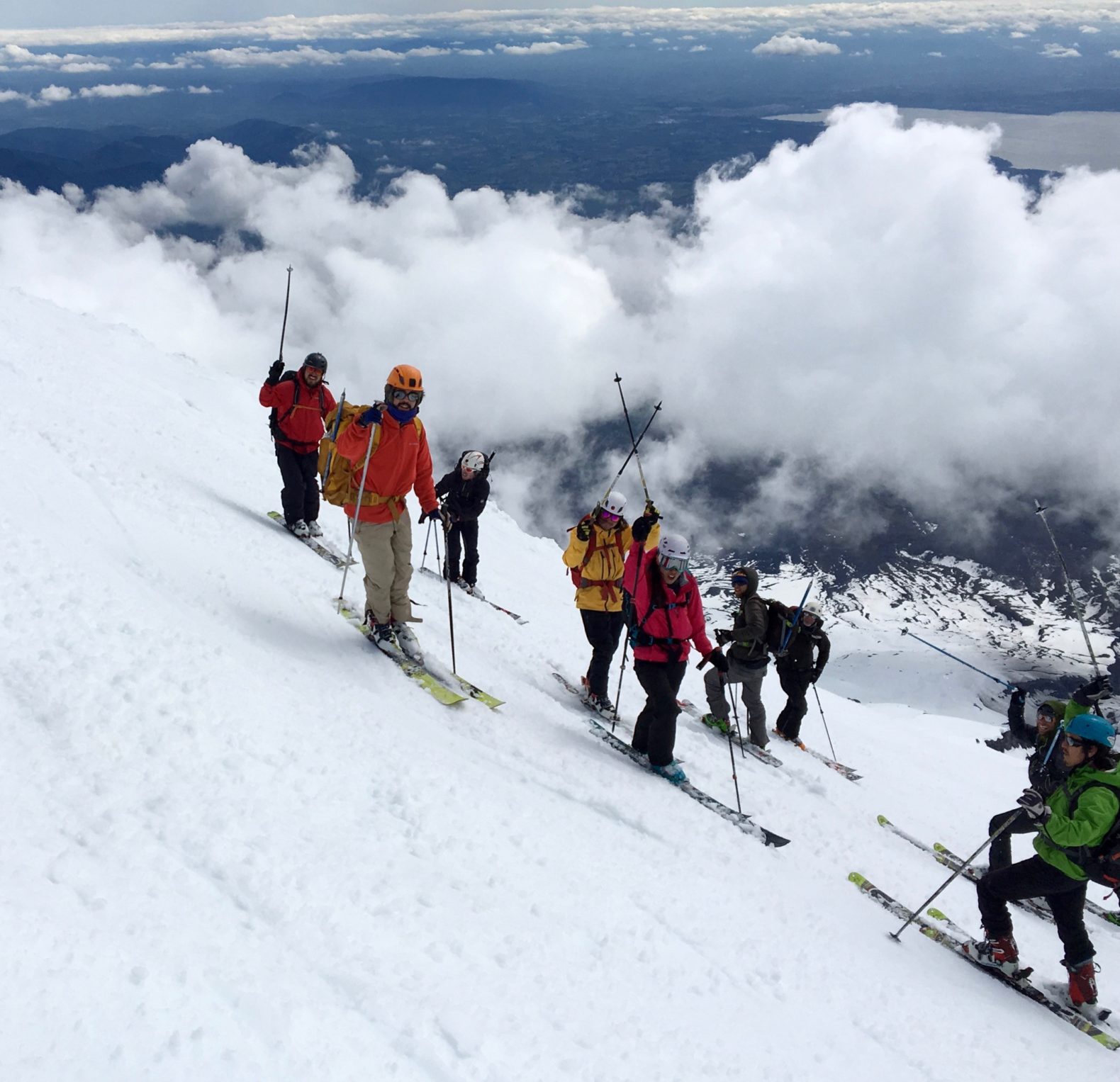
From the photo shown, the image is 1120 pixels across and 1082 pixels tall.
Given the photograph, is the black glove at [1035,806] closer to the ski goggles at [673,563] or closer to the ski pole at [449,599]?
the ski goggles at [673,563]

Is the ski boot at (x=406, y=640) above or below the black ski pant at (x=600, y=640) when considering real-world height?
above

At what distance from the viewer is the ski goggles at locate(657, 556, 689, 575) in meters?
7.98

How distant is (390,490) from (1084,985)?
7.94m

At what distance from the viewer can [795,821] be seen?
28.6 ft

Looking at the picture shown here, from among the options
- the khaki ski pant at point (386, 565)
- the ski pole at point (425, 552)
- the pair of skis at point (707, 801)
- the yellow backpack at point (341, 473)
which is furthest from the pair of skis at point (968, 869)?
the ski pole at point (425, 552)

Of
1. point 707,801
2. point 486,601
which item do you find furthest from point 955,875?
point 486,601

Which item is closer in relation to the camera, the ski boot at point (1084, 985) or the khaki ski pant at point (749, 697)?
the ski boot at point (1084, 985)

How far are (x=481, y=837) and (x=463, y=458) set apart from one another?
27.4 ft

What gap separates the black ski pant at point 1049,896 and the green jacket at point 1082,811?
0.61ft

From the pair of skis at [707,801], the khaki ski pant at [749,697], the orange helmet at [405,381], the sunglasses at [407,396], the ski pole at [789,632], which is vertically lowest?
the khaki ski pant at [749,697]

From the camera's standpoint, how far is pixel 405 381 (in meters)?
7.71

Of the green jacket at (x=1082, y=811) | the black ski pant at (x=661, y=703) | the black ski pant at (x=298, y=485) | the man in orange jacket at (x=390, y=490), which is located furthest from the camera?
the black ski pant at (x=298, y=485)

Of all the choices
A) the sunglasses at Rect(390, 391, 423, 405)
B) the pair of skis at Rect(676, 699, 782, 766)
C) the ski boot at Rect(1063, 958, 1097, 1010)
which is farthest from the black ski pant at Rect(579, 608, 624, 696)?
the ski boot at Rect(1063, 958, 1097, 1010)

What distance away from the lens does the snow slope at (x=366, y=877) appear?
11.3 ft
